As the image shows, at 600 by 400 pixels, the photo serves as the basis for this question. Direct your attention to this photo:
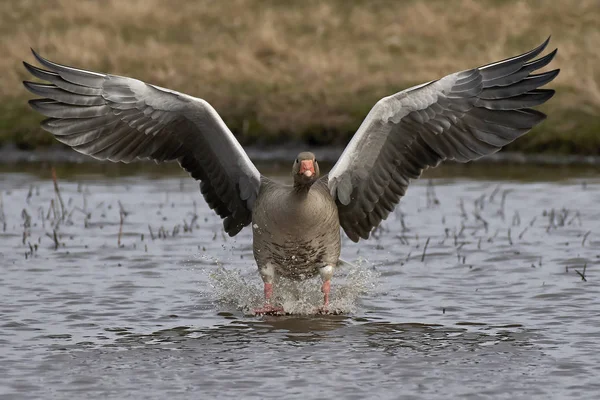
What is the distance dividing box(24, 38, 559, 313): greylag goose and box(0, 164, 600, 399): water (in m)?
0.66

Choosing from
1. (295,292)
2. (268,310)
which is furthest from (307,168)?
(295,292)

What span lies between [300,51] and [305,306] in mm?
12252

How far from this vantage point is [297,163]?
8.70 m

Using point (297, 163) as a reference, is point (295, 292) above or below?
below

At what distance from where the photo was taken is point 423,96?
29.9ft

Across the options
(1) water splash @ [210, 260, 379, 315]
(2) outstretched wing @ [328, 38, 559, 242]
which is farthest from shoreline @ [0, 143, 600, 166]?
(2) outstretched wing @ [328, 38, 559, 242]

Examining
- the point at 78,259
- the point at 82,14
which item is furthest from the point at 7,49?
the point at 78,259

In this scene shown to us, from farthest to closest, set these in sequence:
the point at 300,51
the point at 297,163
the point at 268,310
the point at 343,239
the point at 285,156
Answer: the point at 300,51, the point at 285,156, the point at 343,239, the point at 268,310, the point at 297,163

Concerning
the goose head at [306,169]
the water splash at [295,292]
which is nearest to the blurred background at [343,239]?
the water splash at [295,292]

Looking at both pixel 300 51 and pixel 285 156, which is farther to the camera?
pixel 300 51

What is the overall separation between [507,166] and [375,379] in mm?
10810

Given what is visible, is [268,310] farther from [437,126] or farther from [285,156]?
[285,156]

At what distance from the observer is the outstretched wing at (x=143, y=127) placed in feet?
29.9

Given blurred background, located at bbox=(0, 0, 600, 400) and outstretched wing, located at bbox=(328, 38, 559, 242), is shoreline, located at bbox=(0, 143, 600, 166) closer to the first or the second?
blurred background, located at bbox=(0, 0, 600, 400)
